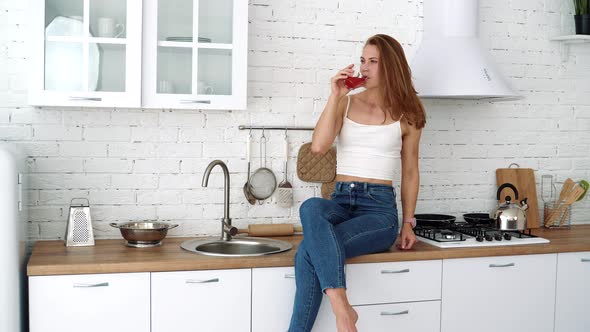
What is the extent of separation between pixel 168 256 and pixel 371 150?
109 centimetres

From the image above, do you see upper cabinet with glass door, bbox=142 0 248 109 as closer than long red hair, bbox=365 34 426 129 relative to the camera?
Yes

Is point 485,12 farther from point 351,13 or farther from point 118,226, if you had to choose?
point 118,226

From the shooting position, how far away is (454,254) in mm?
3240

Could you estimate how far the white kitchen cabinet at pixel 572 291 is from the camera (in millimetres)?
3467

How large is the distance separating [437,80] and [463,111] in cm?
55

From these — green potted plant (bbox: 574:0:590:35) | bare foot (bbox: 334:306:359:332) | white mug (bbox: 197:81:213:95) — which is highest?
green potted plant (bbox: 574:0:590:35)

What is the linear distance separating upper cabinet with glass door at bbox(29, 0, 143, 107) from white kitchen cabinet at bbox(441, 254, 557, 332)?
1746 mm

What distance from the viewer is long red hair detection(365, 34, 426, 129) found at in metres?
3.33

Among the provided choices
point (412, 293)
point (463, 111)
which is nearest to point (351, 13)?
point (463, 111)

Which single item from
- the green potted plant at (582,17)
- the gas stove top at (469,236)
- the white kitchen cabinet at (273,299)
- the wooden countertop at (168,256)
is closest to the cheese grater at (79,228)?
the wooden countertop at (168,256)

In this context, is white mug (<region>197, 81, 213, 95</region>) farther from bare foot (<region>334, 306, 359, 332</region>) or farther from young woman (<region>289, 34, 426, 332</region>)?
bare foot (<region>334, 306, 359, 332</region>)

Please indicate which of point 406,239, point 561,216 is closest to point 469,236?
point 406,239

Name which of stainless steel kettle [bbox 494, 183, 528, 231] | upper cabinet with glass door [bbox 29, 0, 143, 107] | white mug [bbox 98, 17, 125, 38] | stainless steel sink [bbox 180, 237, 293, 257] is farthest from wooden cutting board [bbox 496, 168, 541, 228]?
white mug [bbox 98, 17, 125, 38]

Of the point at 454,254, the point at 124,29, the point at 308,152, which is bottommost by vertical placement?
the point at 454,254
